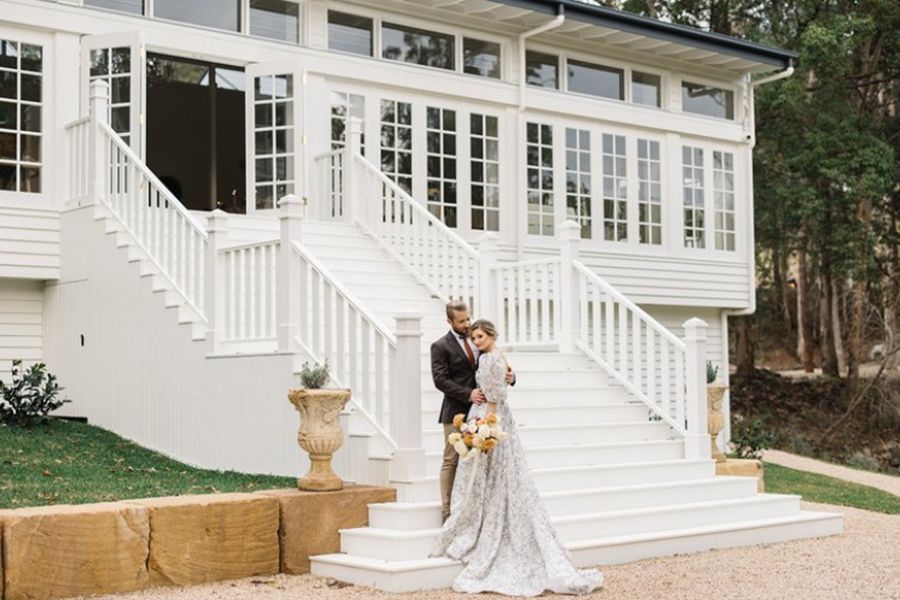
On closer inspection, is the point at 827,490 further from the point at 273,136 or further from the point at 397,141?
the point at 273,136

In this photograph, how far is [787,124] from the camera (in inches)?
1019

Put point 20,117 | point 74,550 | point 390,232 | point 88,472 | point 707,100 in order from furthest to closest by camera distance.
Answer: point 707,100 < point 390,232 < point 20,117 < point 88,472 < point 74,550

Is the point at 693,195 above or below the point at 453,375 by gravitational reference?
above

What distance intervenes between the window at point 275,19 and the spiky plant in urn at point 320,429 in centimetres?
750

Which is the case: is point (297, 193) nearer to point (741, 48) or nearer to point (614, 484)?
point (614, 484)

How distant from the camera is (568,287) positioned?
11.5m

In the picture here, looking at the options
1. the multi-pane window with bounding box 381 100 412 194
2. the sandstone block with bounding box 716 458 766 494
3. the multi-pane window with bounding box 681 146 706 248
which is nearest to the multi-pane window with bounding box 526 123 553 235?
the multi-pane window with bounding box 381 100 412 194

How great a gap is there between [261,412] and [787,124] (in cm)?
1912

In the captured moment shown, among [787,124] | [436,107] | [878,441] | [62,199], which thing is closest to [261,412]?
[62,199]

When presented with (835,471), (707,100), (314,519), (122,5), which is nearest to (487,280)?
(314,519)

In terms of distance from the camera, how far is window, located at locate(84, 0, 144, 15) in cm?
1316

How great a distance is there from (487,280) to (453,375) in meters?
3.54

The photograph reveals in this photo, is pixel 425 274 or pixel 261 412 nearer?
pixel 261 412

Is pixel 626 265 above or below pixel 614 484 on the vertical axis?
above
